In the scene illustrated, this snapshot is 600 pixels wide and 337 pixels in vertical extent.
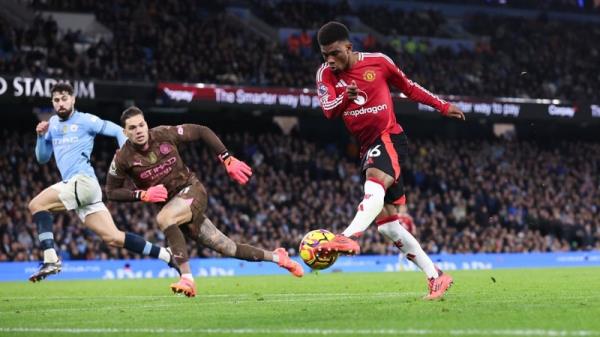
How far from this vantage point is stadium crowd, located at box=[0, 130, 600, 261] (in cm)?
3092

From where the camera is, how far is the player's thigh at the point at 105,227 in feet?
45.5

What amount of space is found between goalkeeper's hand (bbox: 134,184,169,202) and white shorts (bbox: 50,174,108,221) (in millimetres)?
2015

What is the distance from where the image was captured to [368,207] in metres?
Result: 10.6

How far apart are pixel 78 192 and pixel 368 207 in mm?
4831

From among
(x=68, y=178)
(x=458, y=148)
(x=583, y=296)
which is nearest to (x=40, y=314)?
(x=68, y=178)

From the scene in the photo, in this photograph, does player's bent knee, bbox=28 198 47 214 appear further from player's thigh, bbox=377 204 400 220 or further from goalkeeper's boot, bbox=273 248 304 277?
player's thigh, bbox=377 204 400 220

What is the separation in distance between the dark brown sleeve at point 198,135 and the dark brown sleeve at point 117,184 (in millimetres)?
770

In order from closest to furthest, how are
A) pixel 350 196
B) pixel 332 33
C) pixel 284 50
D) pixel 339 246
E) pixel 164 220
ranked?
1. pixel 339 246
2. pixel 332 33
3. pixel 164 220
4. pixel 350 196
5. pixel 284 50

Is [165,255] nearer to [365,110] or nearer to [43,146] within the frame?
[43,146]

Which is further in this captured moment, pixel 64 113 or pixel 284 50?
pixel 284 50

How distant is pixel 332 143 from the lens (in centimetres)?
A: 4094

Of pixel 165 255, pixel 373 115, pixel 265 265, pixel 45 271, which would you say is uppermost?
pixel 373 115

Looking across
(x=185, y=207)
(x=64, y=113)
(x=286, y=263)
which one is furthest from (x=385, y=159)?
(x=64, y=113)

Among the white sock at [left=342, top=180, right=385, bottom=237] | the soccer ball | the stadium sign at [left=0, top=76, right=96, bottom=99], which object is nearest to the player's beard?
the white sock at [left=342, top=180, right=385, bottom=237]
